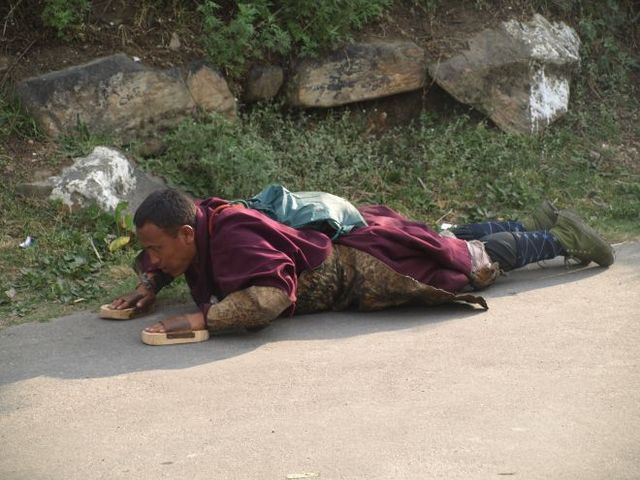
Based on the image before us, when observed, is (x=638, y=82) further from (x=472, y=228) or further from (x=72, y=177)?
(x=72, y=177)

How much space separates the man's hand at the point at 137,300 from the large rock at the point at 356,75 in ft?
9.21

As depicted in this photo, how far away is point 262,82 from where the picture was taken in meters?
7.36

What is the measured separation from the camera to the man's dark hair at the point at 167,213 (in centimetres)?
448

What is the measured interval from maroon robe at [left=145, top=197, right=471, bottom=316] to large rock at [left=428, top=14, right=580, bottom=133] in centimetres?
287

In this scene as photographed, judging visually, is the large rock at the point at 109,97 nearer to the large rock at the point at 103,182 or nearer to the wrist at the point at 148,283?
the large rock at the point at 103,182

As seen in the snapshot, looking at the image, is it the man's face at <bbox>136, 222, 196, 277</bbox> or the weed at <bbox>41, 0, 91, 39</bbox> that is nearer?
the man's face at <bbox>136, 222, 196, 277</bbox>

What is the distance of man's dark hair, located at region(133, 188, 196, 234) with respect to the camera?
4.48 meters

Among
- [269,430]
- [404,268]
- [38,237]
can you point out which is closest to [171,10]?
[38,237]

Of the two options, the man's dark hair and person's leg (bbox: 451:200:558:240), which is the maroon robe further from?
person's leg (bbox: 451:200:558:240)

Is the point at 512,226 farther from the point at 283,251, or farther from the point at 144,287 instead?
the point at 144,287

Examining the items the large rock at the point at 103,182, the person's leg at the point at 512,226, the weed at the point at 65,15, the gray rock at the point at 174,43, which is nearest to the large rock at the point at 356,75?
the gray rock at the point at 174,43

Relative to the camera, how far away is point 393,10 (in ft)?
26.7

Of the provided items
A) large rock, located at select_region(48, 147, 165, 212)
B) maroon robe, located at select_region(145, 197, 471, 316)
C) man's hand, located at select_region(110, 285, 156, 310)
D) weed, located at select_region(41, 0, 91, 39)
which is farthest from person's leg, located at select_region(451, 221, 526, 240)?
weed, located at select_region(41, 0, 91, 39)

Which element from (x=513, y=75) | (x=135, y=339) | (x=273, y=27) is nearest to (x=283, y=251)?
(x=135, y=339)
